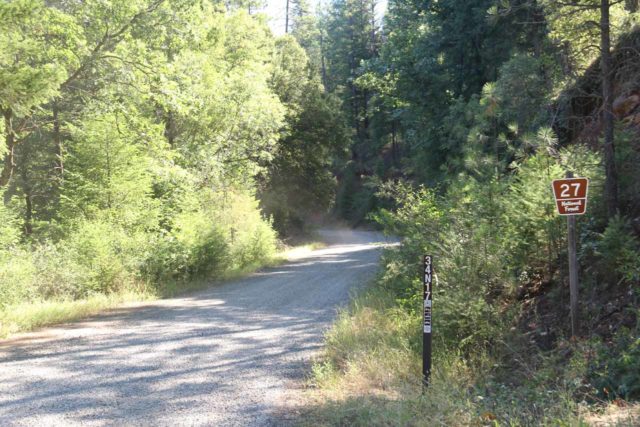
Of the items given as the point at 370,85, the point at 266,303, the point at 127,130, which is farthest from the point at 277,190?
the point at 266,303

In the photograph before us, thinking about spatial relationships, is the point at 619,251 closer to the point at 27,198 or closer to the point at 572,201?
the point at 572,201

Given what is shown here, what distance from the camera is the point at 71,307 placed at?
39.7ft

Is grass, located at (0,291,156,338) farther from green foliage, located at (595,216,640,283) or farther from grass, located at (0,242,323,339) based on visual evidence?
green foliage, located at (595,216,640,283)

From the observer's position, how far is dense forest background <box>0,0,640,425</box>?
21.8 ft

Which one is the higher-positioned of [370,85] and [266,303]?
[370,85]

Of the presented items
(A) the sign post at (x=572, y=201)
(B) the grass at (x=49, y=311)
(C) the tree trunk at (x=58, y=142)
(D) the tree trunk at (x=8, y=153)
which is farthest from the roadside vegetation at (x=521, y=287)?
(C) the tree trunk at (x=58, y=142)

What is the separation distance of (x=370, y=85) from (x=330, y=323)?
2201 cm

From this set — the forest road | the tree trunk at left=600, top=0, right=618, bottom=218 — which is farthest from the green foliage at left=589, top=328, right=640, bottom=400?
the forest road

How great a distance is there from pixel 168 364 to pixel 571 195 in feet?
18.7

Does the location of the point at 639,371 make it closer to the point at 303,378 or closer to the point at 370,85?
the point at 303,378

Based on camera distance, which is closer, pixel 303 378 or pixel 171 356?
pixel 303 378

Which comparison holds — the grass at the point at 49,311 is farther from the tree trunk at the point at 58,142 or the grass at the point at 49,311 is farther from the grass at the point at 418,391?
the tree trunk at the point at 58,142

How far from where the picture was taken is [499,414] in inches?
191

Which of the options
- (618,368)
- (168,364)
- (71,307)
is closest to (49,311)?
(71,307)
